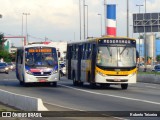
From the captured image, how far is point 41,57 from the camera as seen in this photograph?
39.1 m

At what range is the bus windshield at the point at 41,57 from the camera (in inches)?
1531

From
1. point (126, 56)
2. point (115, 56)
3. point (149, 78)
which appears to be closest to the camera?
point (115, 56)

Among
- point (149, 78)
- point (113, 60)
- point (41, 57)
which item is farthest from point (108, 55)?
point (149, 78)

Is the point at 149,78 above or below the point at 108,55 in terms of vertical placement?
below

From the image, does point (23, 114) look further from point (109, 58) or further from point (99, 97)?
point (109, 58)

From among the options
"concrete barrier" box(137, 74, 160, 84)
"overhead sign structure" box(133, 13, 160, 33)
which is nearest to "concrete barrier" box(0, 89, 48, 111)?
"concrete barrier" box(137, 74, 160, 84)

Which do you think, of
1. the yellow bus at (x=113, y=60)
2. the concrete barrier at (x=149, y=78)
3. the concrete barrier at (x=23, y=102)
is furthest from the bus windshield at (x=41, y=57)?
the concrete barrier at (x=149, y=78)

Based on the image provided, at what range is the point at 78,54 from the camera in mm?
38969

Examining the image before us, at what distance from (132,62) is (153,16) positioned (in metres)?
30.2

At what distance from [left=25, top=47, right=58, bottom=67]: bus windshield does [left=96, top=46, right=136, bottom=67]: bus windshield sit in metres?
5.29

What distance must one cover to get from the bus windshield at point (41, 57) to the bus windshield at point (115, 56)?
529cm

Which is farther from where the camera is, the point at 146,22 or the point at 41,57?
the point at 146,22

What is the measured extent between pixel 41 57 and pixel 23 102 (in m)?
17.8

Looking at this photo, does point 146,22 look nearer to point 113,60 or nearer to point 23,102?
point 113,60
